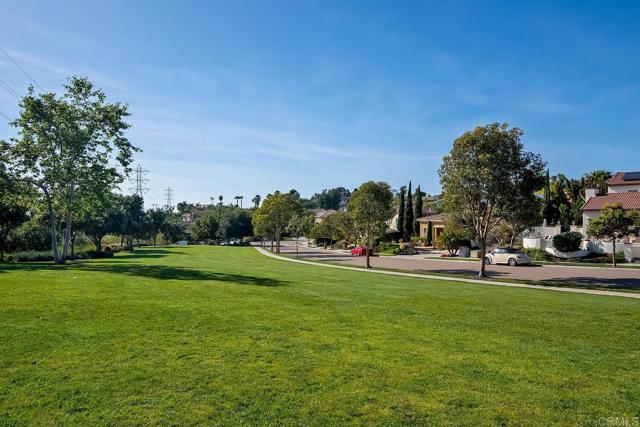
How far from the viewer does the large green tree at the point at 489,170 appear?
24.1 metres

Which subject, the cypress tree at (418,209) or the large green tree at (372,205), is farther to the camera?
the cypress tree at (418,209)

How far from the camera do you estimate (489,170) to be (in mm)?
23891

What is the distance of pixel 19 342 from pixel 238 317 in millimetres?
4072

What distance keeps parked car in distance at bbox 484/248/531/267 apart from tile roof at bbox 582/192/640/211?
13780 millimetres

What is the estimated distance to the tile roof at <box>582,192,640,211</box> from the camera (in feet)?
136

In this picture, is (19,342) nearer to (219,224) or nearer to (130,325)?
(130,325)

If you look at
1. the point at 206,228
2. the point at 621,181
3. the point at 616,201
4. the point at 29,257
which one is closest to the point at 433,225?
the point at 621,181

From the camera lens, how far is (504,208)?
81.9 feet

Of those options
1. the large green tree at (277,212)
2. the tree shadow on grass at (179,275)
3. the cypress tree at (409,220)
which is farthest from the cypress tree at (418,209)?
the tree shadow on grass at (179,275)

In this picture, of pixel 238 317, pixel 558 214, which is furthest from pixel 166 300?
pixel 558 214

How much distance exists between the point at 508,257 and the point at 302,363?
31940 mm

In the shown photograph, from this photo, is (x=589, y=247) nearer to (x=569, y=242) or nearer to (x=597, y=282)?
(x=569, y=242)

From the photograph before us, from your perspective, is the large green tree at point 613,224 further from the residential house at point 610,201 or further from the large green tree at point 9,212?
the large green tree at point 9,212

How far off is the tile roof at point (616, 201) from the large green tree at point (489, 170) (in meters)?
22.8
